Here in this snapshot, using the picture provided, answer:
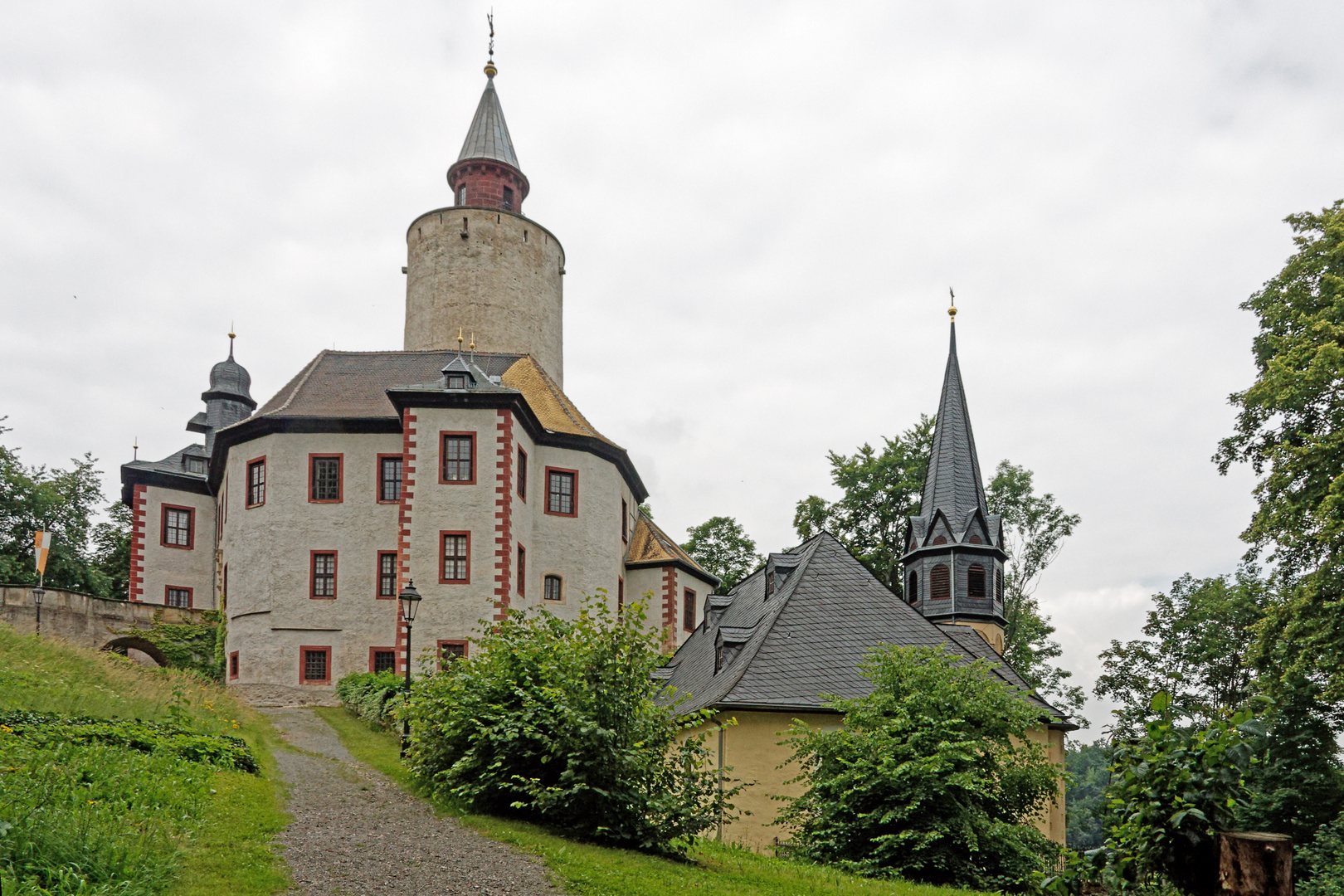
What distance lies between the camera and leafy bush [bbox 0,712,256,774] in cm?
1351

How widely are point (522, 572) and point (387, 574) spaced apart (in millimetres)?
4082

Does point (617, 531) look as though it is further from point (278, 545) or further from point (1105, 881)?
point (1105, 881)

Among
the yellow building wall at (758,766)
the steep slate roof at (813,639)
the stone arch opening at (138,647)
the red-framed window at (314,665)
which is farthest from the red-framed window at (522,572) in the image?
the yellow building wall at (758,766)

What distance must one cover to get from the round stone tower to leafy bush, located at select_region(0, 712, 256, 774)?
101ft

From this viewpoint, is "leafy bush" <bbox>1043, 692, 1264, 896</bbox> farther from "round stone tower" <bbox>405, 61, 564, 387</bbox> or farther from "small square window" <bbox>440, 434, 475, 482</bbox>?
"round stone tower" <bbox>405, 61, 564, 387</bbox>

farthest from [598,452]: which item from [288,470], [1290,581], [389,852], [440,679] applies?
[389,852]

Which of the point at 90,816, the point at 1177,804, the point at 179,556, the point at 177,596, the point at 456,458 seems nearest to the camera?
the point at 1177,804

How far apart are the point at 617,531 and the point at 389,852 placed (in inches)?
1189

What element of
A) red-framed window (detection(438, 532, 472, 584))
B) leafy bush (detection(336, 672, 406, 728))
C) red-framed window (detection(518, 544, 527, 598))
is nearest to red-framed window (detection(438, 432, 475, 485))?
red-framed window (detection(438, 532, 472, 584))

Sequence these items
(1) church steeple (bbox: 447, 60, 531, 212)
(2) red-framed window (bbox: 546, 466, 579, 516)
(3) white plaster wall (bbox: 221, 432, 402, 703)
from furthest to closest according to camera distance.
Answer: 1. (1) church steeple (bbox: 447, 60, 531, 212)
2. (2) red-framed window (bbox: 546, 466, 579, 516)
3. (3) white plaster wall (bbox: 221, 432, 402, 703)

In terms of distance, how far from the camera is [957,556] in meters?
36.5

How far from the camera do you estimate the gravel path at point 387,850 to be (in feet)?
32.2

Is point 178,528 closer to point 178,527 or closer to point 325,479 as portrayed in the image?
point 178,527

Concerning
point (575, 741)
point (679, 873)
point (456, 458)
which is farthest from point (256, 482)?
point (679, 873)
